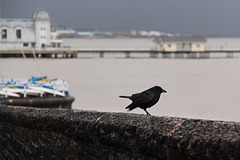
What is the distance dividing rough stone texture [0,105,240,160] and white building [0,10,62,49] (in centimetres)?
7569

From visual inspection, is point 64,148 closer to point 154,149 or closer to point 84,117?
point 84,117

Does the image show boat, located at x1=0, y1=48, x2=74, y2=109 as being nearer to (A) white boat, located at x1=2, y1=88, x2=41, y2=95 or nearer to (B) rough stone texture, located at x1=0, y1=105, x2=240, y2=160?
(A) white boat, located at x1=2, y1=88, x2=41, y2=95

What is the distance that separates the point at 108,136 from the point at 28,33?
80.4 meters

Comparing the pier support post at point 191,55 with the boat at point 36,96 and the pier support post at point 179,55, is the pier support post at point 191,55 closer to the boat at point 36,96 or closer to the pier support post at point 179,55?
the pier support post at point 179,55

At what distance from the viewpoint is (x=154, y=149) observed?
4.02m

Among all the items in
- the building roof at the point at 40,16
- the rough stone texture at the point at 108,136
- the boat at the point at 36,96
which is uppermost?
the building roof at the point at 40,16

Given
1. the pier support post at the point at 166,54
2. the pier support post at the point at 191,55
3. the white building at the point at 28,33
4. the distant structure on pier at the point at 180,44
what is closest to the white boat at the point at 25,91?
the white building at the point at 28,33

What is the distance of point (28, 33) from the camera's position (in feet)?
274

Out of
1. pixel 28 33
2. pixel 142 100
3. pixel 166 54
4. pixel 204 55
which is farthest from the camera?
pixel 204 55

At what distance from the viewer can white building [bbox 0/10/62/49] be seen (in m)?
81.7

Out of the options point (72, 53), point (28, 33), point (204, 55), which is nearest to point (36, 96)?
point (72, 53)

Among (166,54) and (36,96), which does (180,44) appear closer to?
(166,54)

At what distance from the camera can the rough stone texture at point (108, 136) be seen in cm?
365

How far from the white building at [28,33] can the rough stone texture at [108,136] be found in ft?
248
